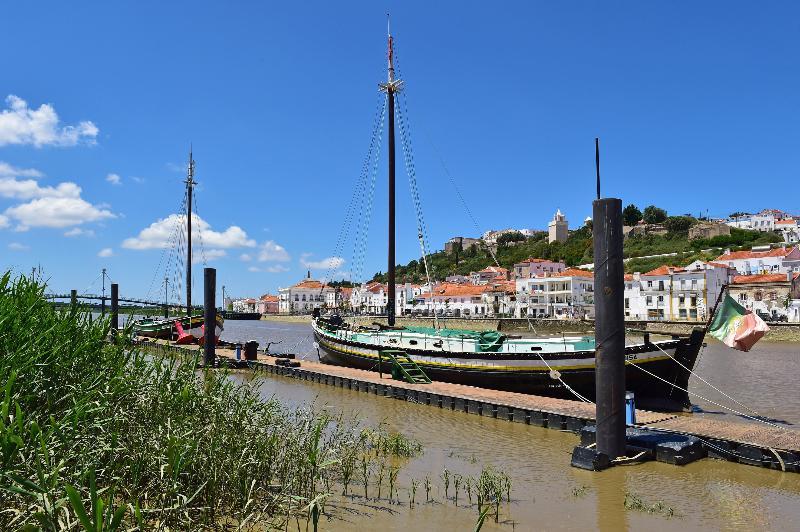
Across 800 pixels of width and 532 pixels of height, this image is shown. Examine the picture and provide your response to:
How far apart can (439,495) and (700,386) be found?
19.7m

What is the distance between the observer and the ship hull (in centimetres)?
1839

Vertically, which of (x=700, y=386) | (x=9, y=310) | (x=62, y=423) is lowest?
(x=700, y=386)

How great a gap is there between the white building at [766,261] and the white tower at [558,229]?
235ft

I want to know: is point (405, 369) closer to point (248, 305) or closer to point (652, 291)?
point (652, 291)

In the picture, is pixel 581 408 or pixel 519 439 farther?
pixel 581 408

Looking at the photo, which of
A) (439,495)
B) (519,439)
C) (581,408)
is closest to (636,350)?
(581,408)

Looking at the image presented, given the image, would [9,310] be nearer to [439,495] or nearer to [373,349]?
[439,495]

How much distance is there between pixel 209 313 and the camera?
85.1 ft

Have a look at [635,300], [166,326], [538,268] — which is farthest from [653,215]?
[166,326]

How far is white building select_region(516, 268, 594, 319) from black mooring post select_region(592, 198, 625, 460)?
77971 millimetres

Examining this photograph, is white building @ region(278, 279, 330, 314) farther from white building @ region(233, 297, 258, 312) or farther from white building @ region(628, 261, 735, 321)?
white building @ region(628, 261, 735, 321)

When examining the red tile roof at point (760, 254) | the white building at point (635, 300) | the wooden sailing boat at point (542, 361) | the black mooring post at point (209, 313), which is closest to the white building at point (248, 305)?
the white building at point (635, 300)

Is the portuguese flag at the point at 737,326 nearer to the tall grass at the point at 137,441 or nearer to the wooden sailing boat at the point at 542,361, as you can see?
the wooden sailing boat at the point at 542,361

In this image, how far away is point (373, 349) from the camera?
2641 centimetres
